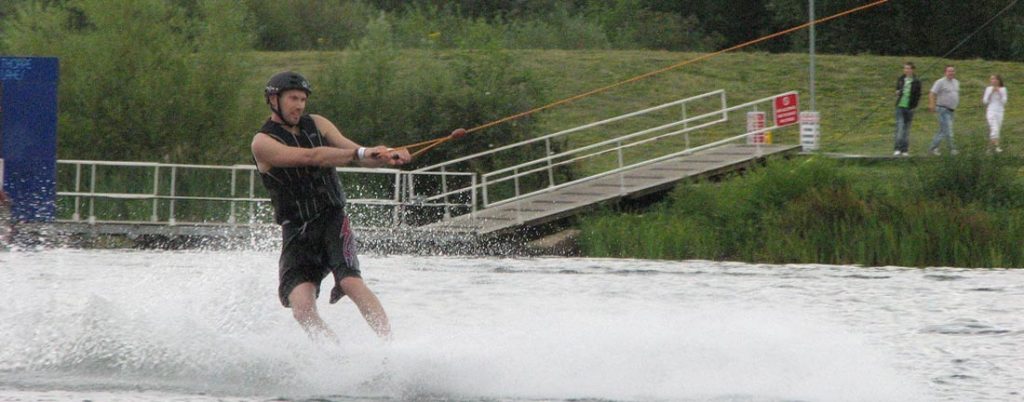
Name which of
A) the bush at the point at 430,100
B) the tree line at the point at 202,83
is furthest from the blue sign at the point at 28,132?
the bush at the point at 430,100

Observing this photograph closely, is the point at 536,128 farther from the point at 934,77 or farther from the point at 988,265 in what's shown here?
the point at 934,77

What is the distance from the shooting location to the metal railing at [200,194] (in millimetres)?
22828

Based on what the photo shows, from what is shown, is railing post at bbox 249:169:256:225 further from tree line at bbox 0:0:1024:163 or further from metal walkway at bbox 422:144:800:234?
tree line at bbox 0:0:1024:163

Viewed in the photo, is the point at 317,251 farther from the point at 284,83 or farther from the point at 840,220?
the point at 840,220

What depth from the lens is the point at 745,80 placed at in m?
40.2

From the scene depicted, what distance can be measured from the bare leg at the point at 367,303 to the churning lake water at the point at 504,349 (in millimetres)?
93

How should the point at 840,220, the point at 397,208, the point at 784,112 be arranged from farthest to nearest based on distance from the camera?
the point at 784,112
the point at 397,208
the point at 840,220

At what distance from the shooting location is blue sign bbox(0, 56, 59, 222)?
74.6 ft

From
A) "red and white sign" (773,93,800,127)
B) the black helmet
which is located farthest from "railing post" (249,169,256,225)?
the black helmet

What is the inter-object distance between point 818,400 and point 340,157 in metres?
2.59

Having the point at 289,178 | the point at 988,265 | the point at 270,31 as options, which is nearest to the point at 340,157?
the point at 289,178

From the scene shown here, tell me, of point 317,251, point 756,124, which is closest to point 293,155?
point 317,251

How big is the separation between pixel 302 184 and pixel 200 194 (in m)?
17.1

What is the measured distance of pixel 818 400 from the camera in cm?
840
